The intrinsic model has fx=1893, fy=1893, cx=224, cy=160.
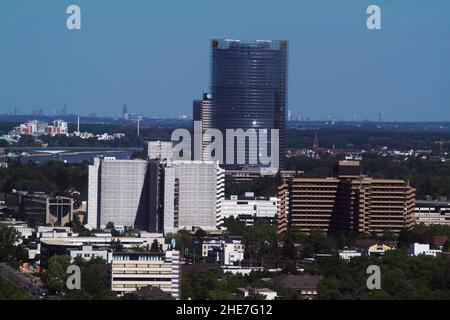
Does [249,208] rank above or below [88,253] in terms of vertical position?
below

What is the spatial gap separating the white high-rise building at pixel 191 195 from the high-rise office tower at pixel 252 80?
3150 cm

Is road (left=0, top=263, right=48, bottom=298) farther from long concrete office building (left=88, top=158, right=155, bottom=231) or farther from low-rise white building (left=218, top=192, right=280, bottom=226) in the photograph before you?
low-rise white building (left=218, top=192, right=280, bottom=226)

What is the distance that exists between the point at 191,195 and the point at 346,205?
374 cm

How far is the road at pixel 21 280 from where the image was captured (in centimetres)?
2634

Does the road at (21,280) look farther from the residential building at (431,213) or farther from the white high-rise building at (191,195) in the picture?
the residential building at (431,213)

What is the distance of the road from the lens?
1037 inches

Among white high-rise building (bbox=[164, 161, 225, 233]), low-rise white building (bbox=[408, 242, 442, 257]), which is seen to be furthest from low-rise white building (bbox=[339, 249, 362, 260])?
white high-rise building (bbox=[164, 161, 225, 233])

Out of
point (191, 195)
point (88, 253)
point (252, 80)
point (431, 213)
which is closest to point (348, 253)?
point (88, 253)

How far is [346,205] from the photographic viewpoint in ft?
145

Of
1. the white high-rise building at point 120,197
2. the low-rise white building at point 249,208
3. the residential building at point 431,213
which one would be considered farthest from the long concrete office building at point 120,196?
the residential building at point 431,213

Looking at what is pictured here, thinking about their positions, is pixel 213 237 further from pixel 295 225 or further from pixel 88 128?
pixel 88 128

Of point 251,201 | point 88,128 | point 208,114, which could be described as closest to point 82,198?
point 251,201

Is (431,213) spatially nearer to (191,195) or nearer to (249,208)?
(249,208)
